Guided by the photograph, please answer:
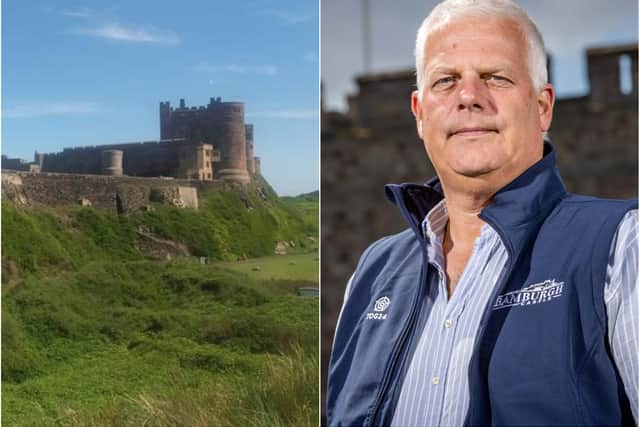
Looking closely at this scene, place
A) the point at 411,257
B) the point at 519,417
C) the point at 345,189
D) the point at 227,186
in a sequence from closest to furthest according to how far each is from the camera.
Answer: the point at 519,417, the point at 411,257, the point at 227,186, the point at 345,189

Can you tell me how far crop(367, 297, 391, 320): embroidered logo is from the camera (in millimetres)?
1947

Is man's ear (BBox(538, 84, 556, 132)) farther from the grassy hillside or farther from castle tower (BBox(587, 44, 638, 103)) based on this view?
Answer: castle tower (BBox(587, 44, 638, 103))

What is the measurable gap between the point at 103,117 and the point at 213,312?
74cm

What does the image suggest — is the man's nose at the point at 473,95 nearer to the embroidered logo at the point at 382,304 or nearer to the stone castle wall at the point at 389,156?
the embroidered logo at the point at 382,304

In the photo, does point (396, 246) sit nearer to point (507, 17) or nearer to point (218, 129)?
point (507, 17)

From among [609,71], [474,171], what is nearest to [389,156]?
[609,71]

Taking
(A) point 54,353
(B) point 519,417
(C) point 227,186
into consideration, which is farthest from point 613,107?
(B) point 519,417

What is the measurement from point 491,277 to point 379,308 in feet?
0.95

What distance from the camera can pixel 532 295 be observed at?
1.69m

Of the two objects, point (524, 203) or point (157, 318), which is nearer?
point (524, 203)

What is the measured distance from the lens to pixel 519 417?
1636 mm

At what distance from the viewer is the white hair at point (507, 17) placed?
1.79m

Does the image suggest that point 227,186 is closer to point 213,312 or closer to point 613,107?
point 213,312

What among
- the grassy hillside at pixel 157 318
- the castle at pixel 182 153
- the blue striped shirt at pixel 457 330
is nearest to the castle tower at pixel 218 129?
the castle at pixel 182 153
